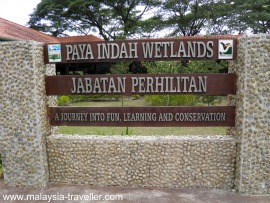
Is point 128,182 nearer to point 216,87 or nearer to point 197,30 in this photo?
point 216,87

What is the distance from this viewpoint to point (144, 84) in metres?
5.20

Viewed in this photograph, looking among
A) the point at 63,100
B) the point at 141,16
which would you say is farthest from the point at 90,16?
the point at 63,100

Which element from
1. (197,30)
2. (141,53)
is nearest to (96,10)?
(197,30)

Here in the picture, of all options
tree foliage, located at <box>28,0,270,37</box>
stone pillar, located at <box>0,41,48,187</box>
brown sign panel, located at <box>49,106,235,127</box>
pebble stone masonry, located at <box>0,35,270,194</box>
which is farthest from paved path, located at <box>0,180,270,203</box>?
tree foliage, located at <box>28,0,270,37</box>

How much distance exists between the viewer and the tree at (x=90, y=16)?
90.3ft

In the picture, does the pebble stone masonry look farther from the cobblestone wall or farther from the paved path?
the paved path

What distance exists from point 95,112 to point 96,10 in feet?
81.0

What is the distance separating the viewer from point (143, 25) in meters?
28.1

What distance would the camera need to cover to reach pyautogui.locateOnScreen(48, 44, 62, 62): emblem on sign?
5312mm

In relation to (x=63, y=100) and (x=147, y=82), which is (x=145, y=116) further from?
(x=63, y=100)

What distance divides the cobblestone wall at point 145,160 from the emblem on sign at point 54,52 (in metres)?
1.58

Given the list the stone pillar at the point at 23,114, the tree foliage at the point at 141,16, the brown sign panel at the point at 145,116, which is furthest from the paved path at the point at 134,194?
the tree foliage at the point at 141,16

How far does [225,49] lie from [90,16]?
1002 inches

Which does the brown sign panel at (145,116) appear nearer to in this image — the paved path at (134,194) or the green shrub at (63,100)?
the paved path at (134,194)
